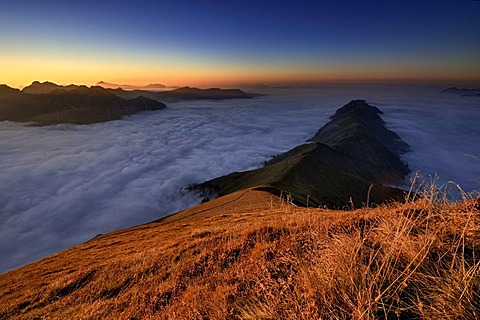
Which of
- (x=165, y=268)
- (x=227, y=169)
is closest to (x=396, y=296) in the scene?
(x=165, y=268)

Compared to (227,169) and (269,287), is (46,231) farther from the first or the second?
(269,287)

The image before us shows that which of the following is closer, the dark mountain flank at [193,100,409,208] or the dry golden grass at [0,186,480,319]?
the dry golden grass at [0,186,480,319]

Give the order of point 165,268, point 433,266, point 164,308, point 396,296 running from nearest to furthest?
1. point 396,296
2. point 433,266
3. point 164,308
4. point 165,268

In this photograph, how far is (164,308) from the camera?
530 centimetres

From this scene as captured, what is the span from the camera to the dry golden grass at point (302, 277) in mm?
2832

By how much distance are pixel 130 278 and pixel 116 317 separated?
8.13ft

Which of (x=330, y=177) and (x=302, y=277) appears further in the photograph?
(x=330, y=177)

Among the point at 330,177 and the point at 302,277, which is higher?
the point at 302,277

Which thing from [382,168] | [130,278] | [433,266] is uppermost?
[433,266]

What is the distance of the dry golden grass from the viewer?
2.83 m

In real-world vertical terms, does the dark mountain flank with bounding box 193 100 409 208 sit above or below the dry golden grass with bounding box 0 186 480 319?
below

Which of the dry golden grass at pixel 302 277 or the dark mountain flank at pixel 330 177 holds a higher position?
the dry golden grass at pixel 302 277

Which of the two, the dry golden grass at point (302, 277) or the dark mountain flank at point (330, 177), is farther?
the dark mountain flank at point (330, 177)

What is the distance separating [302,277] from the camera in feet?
12.6
